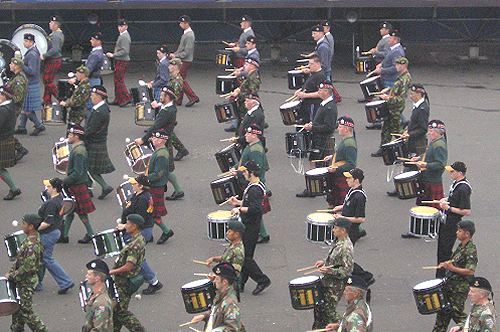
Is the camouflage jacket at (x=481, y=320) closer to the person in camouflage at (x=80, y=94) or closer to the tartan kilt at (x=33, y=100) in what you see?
the person in camouflage at (x=80, y=94)

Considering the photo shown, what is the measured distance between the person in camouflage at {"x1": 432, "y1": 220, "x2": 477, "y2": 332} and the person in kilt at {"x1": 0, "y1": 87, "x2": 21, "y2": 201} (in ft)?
23.6

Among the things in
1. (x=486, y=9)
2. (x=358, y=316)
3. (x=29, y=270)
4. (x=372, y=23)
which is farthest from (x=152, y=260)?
(x=486, y=9)

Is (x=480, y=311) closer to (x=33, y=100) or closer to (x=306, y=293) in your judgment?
(x=306, y=293)

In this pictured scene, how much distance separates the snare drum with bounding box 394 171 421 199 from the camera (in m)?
15.1

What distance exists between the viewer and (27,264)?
1229cm

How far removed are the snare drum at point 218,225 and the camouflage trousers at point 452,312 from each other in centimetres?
312

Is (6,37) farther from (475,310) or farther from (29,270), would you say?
(475,310)

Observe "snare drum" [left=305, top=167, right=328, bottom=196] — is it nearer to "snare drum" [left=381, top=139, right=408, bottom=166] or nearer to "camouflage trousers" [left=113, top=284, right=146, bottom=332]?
"snare drum" [left=381, top=139, right=408, bottom=166]

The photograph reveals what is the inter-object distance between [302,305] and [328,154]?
210 inches

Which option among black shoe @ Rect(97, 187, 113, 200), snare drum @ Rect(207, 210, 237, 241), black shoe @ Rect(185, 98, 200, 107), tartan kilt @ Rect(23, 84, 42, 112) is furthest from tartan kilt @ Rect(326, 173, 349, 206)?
black shoe @ Rect(185, 98, 200, 107)

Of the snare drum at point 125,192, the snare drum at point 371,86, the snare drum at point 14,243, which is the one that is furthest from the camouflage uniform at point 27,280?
the snare drum at point 371,86

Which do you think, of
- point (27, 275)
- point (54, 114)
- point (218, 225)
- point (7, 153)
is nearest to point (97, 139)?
point (7, 153)

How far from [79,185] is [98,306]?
14.6 ft

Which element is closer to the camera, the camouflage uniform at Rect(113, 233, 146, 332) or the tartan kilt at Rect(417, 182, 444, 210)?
the camouflage uniform at Rect(113, 233, 146, 332)
